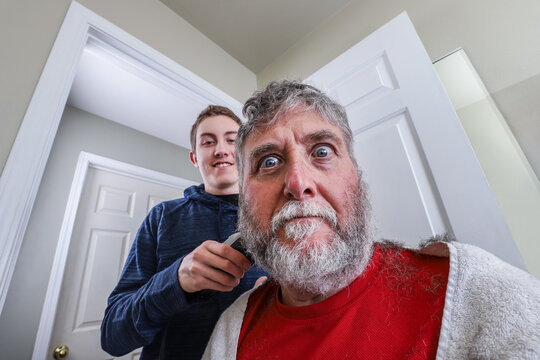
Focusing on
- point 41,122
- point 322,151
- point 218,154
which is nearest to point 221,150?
point 218,154

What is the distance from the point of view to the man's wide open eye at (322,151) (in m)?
0.61

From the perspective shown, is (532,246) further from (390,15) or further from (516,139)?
(390,15)

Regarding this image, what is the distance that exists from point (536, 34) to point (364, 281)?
1.22m

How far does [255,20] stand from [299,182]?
154 cm

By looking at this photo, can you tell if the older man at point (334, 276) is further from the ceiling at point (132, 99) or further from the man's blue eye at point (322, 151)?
the ceiling at point (132, 99)

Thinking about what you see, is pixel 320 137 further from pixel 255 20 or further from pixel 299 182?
pixel 255 20

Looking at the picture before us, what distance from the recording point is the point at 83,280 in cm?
182

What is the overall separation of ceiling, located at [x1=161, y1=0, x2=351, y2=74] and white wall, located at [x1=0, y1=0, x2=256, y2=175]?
0.23 ft

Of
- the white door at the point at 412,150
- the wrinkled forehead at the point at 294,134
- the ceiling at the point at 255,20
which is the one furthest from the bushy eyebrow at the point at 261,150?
the ceiling at the point at 255,20

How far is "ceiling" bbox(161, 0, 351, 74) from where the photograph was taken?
153 centimetres

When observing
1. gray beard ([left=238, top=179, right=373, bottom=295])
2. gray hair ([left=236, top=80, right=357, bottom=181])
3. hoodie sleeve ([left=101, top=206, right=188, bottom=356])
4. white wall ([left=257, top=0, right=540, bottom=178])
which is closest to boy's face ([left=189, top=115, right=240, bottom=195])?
gray hair ([left=236, top=80, right=357, bottom=181])

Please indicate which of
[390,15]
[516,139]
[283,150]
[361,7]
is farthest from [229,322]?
[361,7]

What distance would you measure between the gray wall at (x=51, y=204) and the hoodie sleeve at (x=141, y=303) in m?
1.28

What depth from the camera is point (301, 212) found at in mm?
522
